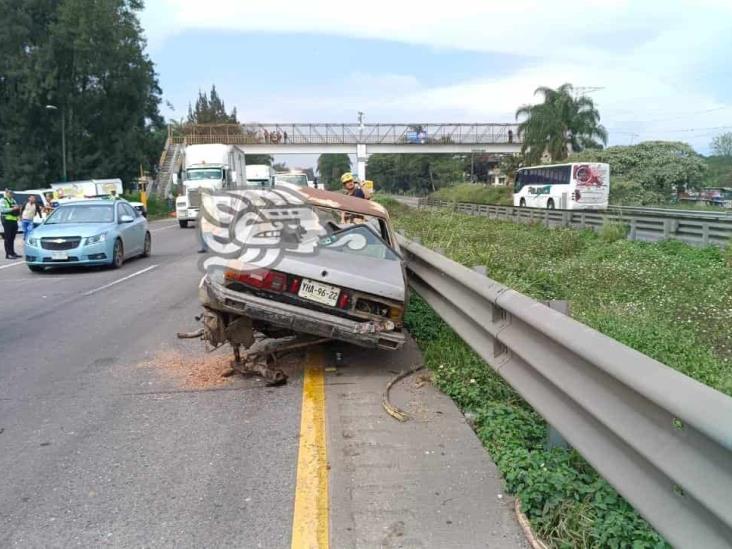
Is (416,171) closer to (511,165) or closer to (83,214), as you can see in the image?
(511,165)

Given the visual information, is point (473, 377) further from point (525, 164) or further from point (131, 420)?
point (525, 164)

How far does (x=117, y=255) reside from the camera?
14297 mm

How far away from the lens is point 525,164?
58.3 meters

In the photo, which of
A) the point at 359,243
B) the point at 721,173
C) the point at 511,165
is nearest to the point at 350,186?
the point at 359,243

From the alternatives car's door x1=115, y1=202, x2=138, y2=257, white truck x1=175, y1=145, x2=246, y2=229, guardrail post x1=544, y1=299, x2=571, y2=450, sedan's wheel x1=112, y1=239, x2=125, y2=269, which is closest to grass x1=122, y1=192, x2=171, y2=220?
white truck x1=175, y1=145, x2=246, y2=229

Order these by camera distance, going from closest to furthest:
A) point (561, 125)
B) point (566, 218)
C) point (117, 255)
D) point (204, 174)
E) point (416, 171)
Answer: point (117, 255), point (566, 218), point (204, 174), point (561, 125), point (416, 171)

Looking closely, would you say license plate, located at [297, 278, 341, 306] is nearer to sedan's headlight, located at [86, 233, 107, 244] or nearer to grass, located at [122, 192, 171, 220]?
sedan's headlight, located at [86, 233, 107, 244]

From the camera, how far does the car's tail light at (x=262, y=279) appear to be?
17.9 ft

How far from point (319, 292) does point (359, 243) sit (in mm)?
901

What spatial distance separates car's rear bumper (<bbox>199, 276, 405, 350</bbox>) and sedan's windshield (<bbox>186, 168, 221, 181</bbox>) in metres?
26.9

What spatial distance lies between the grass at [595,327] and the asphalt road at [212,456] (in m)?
0.20

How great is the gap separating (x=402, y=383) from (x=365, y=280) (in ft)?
3.09


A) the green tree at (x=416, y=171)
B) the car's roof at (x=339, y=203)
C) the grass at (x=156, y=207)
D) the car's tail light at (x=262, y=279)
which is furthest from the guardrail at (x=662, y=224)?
the green tree at (x=416, y=171)

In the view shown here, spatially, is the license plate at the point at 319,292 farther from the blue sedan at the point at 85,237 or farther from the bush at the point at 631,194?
the bush at the point at 631,194
